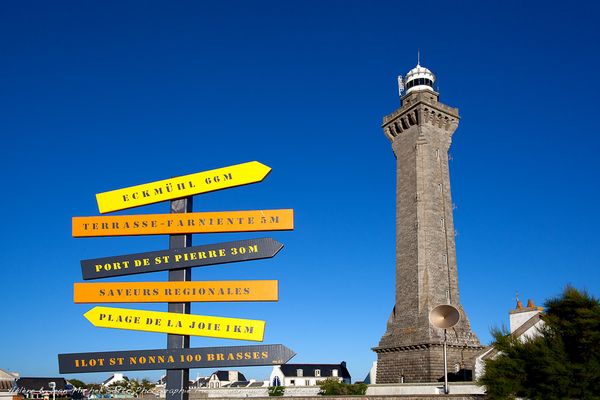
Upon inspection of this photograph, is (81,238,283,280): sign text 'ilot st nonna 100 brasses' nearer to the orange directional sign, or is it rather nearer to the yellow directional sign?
the orange directional sign

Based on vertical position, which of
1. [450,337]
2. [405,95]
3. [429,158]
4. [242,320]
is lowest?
Answer: [450,337]

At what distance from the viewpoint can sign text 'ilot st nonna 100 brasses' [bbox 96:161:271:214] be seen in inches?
715

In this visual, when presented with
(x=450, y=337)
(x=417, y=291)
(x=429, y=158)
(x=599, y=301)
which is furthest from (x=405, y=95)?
(x=599, y=301)

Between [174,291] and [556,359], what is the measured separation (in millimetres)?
11943

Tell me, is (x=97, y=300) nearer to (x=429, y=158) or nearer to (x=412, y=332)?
(x=412, y=332)

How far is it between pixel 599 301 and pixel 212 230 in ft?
40.4

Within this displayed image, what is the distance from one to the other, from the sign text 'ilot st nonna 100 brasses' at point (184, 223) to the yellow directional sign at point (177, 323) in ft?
8.68

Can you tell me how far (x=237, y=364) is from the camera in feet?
54.7

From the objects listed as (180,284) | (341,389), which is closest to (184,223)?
(180,284)

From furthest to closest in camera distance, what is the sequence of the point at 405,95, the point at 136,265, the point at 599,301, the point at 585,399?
1. the point at 405,95
2. the point at 136,265
3. the point at 599,301
4. the point at 585,399

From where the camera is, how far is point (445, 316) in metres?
23.6

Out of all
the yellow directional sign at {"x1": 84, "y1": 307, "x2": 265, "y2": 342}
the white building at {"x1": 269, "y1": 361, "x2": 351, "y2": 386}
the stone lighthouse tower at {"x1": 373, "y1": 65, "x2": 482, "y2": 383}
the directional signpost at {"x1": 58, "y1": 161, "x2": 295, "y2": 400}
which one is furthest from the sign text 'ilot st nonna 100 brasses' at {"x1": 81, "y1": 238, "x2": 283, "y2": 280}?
the white building at {"x1": 269, "y1": 361, "x2": 351, "y2": 386}

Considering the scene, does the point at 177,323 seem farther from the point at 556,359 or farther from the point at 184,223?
the point at 556,359

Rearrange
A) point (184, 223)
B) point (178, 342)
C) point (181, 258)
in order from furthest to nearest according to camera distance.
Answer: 1. point (184, 223)
2. point (181, 258)
3. point (178, 342)
